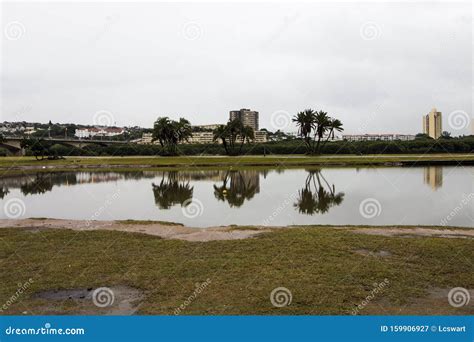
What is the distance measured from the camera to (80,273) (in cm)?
1061

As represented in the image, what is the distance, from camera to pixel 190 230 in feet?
54.1

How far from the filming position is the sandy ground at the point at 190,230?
49.3 feet

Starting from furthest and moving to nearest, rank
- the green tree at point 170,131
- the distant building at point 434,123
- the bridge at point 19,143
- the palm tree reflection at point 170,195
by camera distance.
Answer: the distant building at point 434,123, the green tree at point 170,131, the bridge at point 19,143, the palm tree reflection at point 170,195

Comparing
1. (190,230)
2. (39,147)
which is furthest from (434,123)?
(190,230)

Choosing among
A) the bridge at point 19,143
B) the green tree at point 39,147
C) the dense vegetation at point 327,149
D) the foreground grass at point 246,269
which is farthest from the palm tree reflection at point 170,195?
the bridge at point 19,143

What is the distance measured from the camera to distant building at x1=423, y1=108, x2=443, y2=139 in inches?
5117

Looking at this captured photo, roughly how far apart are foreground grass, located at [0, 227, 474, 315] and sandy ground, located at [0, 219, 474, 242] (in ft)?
2.93

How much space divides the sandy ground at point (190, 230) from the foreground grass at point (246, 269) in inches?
35.1

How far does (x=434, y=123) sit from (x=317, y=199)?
121 m

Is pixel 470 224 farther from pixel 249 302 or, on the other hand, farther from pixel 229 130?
pixel 229 130

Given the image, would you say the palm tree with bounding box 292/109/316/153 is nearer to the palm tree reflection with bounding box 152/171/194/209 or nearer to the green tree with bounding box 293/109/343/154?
the green tree with bounding box 293/109/343/154

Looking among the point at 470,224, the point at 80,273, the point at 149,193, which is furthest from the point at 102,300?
the point at 149,193

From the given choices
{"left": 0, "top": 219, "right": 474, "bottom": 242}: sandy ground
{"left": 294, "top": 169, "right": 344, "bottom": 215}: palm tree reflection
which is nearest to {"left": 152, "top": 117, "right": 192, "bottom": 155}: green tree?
{"left": 294, "top": 169, "right": 344, "bottom": 215}: palm tree reflection

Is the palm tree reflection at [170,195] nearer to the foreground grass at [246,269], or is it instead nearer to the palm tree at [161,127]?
the foreground grass at [246,269]
